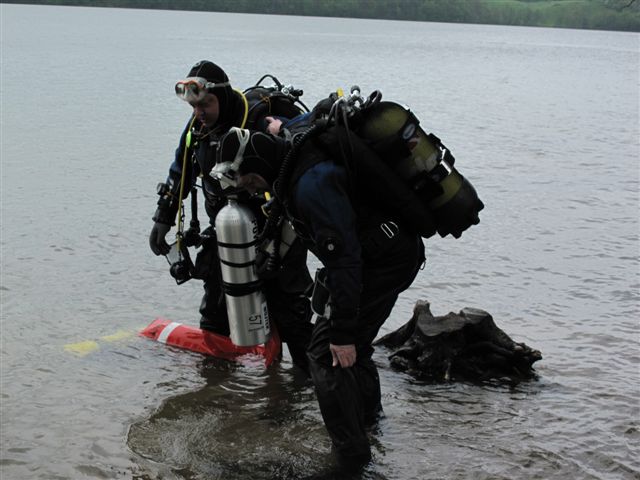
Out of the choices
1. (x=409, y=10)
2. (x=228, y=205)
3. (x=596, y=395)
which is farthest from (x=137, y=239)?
(x=409, y=10)

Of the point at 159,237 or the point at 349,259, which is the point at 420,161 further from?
the point at 159,237

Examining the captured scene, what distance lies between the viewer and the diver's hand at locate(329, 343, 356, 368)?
430 cm

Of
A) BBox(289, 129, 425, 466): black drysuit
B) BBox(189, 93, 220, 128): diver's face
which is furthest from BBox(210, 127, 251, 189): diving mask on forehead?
BBox(189, 93, 220, 128): diver's face

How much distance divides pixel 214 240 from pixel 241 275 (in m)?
0.76

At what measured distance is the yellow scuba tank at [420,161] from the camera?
4.18 meters

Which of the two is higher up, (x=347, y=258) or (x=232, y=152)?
(x=232, y=152)

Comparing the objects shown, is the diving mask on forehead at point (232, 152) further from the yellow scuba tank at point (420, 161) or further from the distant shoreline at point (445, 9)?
the distant shoreline at point (445, 9)

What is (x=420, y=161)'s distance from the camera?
4234mm

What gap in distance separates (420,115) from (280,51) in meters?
25.9

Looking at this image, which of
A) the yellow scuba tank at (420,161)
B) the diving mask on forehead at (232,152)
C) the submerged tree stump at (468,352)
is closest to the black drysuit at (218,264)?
the submerged tree stump at (468,352)

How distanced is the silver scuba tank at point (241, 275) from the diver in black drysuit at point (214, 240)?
0.20 metres

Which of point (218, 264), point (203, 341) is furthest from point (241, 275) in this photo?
point (203, 341)

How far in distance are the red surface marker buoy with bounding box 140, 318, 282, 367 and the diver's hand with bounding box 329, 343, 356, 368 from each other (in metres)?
1.63

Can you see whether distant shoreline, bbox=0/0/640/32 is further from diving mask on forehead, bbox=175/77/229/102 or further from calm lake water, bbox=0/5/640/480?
diving mask on forehead, bbox=175/77/229/102
